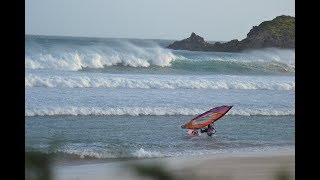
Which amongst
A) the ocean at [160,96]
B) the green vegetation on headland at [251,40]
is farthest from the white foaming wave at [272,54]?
the green vegetation on headland at [251,40]

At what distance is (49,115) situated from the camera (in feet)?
5.59

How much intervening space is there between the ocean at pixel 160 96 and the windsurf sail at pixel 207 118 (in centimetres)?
3

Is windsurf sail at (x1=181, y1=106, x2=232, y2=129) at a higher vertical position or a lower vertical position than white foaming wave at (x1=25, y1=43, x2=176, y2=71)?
lower

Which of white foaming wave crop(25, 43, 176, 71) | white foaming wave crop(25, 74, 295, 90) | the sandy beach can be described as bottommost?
the sandy beach

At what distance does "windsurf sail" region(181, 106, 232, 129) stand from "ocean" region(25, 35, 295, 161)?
1.2 inches

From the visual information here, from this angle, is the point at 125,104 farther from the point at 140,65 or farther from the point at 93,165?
the point at 93,165

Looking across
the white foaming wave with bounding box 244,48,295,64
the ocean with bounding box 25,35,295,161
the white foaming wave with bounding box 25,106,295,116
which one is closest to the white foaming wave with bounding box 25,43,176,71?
the ocean with bounding box 25,35,295,161

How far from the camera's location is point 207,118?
57.8 inches

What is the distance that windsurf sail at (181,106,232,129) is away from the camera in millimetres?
1445

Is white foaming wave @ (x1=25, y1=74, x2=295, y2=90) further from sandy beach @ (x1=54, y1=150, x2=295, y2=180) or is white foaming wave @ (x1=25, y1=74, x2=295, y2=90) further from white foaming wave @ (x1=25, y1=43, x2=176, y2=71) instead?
sandy beach @ (x1=54, y1=150, x2=295, y2=180)

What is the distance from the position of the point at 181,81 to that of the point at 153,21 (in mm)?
863

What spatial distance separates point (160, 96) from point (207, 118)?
0.42 meters

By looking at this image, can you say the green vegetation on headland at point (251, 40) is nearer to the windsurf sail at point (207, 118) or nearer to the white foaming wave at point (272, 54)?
the white foaming wave at point (272, 54)

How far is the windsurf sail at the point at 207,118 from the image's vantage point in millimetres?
1445
